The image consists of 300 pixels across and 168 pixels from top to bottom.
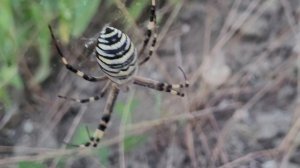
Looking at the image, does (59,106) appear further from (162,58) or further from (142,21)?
(142,21)

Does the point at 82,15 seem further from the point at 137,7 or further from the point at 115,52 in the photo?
the point at 115,52

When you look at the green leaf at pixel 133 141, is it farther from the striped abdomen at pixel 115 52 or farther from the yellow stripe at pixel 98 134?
the striped abdomen at pixel 115 52

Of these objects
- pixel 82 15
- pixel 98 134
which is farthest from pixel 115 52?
pixel 98 134

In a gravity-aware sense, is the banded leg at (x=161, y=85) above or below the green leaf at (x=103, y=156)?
above

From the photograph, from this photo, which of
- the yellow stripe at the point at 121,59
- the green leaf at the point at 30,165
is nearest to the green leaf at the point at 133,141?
the green leaf at the point at 30,165

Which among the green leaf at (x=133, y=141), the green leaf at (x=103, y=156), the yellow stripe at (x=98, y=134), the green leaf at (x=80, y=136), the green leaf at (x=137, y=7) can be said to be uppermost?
the green leaf at (x=137, y=7)

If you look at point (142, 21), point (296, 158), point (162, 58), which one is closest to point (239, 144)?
point (296, 158)

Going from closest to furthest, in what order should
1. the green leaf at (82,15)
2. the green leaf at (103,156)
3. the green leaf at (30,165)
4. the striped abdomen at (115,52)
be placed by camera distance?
the striped abdomen at (115,52)
the green leaf at (82,15)
the green leaf at (30,165)
the green leaf at (103,156)
